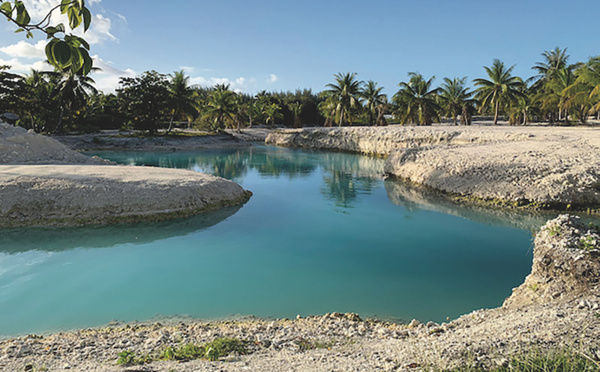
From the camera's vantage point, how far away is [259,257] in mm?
10828

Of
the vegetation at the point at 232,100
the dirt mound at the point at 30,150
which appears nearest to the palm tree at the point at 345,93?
the vegetation at the point at 232,100

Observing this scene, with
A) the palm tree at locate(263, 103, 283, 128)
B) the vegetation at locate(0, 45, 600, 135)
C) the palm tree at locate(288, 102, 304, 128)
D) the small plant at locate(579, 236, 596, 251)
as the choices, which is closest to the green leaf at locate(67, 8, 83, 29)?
the small plant at locate(579, 236, 596, 251)

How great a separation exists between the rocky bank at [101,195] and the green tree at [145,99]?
35.2 m

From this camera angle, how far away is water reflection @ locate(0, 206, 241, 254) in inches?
446

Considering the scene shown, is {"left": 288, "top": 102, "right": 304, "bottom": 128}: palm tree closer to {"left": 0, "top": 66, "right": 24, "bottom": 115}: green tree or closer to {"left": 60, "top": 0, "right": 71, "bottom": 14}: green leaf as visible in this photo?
{"left": 0, "top": 66, "right": 24, "bottom": 115}: green tree

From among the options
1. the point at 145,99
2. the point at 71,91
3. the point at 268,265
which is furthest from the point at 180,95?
the point at 268,265

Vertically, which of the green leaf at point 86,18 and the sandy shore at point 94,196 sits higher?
the green leaf at point 86,18

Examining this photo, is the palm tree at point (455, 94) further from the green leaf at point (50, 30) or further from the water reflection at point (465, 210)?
the green leaf at point (50, 30)

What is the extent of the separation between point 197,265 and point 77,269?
10.2 ft

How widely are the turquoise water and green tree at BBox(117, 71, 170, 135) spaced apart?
39595 millimetres

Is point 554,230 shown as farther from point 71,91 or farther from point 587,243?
point 71,91

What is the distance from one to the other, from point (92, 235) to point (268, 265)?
6.48 meters

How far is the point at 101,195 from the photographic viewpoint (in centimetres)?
1407

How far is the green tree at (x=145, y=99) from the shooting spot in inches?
1950
